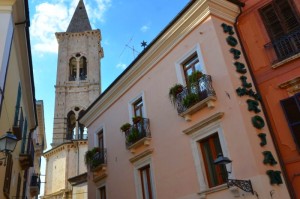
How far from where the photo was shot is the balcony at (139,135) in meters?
12.5

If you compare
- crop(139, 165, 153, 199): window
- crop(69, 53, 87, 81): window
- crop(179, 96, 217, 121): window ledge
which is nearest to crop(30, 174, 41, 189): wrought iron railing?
crop(139, 165, 153, 199): window

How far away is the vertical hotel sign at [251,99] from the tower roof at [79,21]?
42438mm

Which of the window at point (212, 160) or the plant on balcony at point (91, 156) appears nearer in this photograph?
the window at point (212, 160)

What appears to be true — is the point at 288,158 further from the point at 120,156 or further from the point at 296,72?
the point at 120,156

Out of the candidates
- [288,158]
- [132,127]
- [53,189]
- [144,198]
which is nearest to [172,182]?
[144,198]

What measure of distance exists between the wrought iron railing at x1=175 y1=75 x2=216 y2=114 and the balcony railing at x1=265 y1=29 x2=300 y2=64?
2082mm

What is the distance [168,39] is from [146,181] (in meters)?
5.72

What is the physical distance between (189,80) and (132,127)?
3660 millimetres

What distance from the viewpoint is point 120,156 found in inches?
562

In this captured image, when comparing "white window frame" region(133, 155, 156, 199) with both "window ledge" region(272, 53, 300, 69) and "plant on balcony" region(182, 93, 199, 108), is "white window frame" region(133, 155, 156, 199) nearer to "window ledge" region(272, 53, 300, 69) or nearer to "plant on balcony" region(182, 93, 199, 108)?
"plant on balcony" region(182, 93, 199, 108)

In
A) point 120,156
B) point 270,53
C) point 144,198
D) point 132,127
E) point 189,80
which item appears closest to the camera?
point 270,53

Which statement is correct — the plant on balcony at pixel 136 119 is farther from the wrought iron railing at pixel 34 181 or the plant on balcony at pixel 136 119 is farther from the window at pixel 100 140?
the wrought iron railing at pixel 34 181

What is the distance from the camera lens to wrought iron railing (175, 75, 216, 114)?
10.1 meters

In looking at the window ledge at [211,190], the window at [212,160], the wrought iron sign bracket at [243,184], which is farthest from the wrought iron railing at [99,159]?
the wrought iron sign bracket at [243,184]
